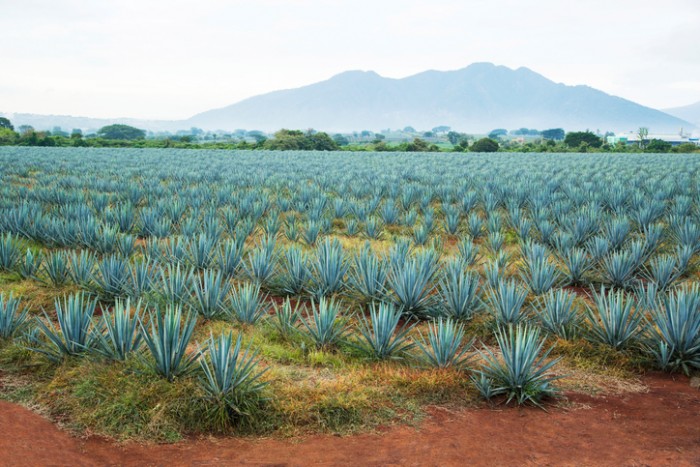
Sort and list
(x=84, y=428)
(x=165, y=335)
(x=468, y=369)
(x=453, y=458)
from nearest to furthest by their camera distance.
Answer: (x=453, y=458)
(x=84, y=428)
(x=165, y=335)
(x=468, y=369)

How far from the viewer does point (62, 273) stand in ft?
20.1

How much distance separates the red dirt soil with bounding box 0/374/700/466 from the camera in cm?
315

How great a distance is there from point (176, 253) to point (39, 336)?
8.13 ft

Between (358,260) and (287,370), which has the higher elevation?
(358,260)

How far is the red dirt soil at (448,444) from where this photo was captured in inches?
124

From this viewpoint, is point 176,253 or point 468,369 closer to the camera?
point 468,369

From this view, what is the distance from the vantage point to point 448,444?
10.9 feet

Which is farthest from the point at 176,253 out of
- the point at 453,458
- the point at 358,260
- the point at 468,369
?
the point at 453,458

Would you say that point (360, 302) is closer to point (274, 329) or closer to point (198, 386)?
point (274, 329)

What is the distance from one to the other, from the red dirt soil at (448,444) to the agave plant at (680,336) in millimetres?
670

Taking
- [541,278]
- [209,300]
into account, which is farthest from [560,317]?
[209,300]

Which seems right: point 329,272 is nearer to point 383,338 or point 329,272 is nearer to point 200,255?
point 383,338

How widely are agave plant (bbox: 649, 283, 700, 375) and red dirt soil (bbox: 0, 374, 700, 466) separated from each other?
2.20ft

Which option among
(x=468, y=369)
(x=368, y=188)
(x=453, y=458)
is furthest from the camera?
(x=368, y=188)
